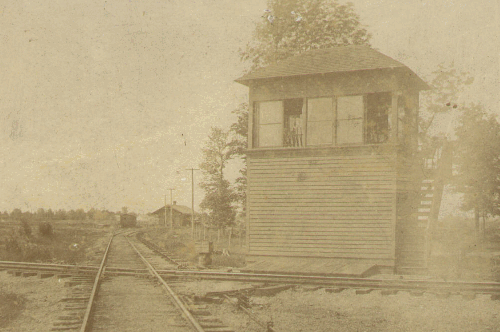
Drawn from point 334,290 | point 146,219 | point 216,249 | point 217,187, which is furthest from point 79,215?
point 334,290

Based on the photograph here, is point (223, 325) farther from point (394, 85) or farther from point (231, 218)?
point (231, 218)

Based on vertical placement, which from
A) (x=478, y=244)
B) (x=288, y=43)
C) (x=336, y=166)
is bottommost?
(x=478, y=244)

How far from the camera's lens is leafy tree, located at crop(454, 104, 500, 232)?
39.0 meters

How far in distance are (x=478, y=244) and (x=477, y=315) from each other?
94.9ft

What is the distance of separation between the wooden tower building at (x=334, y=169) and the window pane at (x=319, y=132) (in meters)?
0.03

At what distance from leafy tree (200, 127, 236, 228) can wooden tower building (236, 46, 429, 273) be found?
2341 centimetres

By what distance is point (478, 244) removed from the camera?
115 ft

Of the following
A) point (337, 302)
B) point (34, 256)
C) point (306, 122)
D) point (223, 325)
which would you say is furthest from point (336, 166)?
point (34, 256)

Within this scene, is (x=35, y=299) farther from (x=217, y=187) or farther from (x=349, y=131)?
(x=217, y=187)

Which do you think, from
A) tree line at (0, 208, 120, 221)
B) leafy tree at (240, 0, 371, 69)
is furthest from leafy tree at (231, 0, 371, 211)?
tree line at (0, 208, 120, 221)

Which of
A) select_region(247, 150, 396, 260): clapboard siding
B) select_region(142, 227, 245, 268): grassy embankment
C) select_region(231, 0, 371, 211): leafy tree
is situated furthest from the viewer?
select_region(231, 0, 371, 211): leafy tree

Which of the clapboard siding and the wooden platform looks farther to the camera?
the clapboard siding

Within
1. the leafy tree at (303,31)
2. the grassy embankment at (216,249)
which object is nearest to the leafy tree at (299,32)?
the leafy tree at (303,31)

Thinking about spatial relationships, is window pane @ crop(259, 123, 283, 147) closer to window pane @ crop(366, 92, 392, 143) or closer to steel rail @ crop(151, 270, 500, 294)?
window pane @ crop(366, 92, 392, 143)
